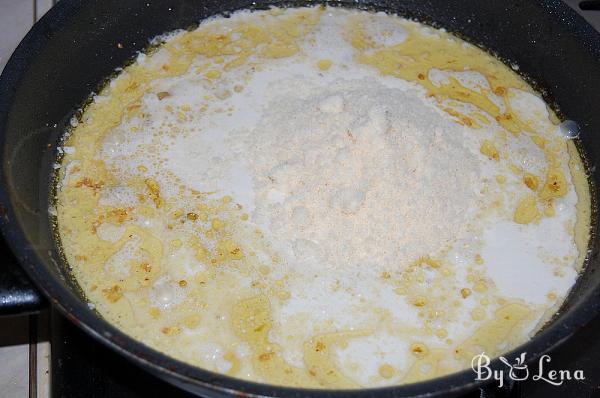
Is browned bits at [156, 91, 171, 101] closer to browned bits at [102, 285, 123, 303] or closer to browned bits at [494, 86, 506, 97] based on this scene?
browned bits at [102, 285, 123, 303]

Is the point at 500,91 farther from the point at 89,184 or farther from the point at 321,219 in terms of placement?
the point at 89,184

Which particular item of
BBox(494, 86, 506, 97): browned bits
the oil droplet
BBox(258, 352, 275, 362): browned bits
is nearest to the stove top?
BBox(258, 352, 275, 362): browned bits

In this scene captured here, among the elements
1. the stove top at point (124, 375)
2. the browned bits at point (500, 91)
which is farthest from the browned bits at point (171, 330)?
the browned bits at point (500, 91)

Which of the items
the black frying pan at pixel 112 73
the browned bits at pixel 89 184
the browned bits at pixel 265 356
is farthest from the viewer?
the browned bits at pixel 89 184

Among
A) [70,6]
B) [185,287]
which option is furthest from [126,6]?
[185,287]

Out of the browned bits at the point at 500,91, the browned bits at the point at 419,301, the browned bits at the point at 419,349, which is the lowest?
the browned bits at the point at 419,349

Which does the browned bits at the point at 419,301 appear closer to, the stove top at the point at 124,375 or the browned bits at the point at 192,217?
the stove top at the point at 124,375

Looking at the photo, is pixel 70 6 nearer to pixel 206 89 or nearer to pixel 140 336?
pixel 206 89

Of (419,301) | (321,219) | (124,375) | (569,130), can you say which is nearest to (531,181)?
(569,130)
